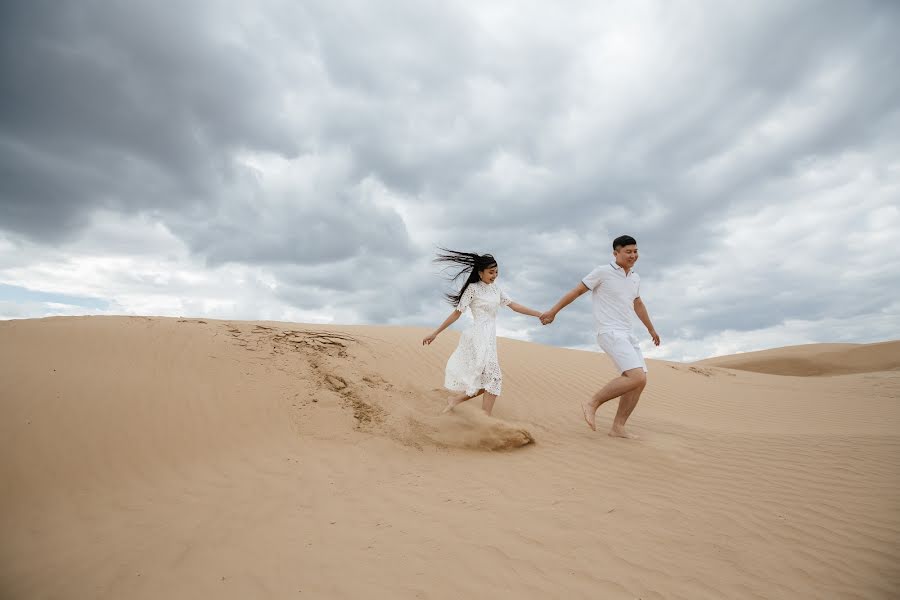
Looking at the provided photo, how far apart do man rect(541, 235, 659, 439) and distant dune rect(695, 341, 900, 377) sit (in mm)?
15452

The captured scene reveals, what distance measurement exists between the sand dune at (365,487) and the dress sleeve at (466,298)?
128cm

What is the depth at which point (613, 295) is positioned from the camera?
5.09m

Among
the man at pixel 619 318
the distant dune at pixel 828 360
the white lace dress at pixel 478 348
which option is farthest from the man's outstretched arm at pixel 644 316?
the distant dune at pixel 828 360

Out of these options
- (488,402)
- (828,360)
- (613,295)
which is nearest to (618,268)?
(613,295)

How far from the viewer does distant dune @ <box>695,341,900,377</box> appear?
1945cm

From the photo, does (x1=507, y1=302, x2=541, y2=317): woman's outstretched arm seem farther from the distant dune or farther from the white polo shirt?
the distant dune

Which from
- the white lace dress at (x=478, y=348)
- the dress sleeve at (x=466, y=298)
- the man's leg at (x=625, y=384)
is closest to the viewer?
the man's leg at (x=625, y=384)

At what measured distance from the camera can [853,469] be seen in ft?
13.7

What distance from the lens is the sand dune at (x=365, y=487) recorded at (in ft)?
8.66

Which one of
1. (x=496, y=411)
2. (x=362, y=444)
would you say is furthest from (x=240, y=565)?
(x=496, y=411)

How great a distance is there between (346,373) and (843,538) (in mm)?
5488

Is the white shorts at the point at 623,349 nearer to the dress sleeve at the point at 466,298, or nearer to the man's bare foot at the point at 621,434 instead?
the man's bare foot at the point at 621,434

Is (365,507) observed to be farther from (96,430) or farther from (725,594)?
(96,430)

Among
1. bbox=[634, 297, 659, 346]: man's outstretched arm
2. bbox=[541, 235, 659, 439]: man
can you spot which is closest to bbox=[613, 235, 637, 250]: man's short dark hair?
bbox=[541, 235, 659, 439]: man
